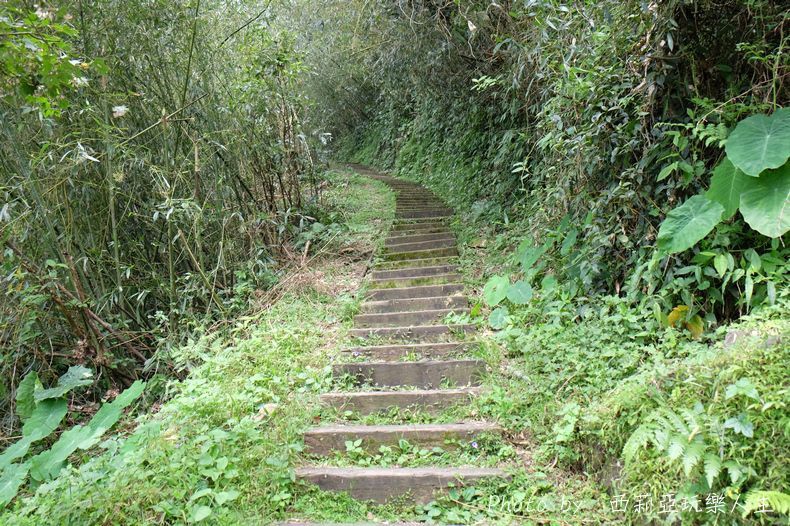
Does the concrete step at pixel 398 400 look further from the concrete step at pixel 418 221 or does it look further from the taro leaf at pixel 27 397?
the concrete step at pixel 418 221

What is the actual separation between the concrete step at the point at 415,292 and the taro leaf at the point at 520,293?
1.31 m

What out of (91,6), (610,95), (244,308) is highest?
(91,6)

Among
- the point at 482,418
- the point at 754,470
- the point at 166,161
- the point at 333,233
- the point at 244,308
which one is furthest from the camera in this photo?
the point at 333,233

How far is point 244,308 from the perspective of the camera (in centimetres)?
532

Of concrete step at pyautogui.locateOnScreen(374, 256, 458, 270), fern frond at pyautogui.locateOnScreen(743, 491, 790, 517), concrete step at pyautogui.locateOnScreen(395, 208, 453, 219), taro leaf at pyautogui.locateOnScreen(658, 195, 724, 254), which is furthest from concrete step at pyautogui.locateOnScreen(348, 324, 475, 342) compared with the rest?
concrete step at pyautogui.locateOnScreen(395, 208, 453, 219)

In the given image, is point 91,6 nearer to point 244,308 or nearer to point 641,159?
point 244,308

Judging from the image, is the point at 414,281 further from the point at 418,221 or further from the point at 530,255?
the point at 418,221

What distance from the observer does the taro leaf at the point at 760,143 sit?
2729mm

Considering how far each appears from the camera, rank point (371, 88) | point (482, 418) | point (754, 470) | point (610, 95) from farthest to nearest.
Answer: point (371, 88) → point (610, 95) → point (482, 418) → point (754, 470)

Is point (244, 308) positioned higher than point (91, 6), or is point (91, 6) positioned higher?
point (91, 6)

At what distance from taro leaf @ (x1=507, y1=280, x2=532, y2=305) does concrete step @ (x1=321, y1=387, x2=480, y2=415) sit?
83cm

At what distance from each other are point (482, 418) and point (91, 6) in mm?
5004

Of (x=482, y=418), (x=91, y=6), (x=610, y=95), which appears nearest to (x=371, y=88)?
(x=91, y=6)

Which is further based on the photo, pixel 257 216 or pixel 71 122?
pixel 257 216
